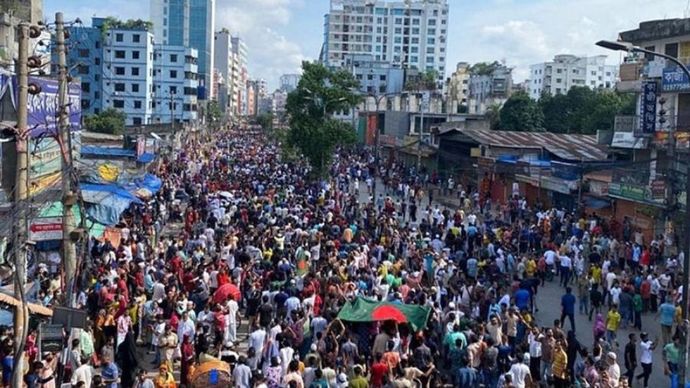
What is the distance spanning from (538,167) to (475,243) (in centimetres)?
1246

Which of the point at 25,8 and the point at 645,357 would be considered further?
the point at 25,8

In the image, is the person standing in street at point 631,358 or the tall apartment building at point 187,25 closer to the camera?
the person standing in street at point 631,358

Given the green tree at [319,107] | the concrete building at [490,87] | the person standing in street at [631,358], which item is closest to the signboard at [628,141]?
the green tree at [319,107]

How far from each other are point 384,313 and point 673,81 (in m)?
22.4

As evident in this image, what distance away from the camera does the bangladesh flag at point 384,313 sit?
48.2 feet

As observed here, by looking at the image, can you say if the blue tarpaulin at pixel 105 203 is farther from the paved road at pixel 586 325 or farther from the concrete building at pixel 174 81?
the concrete building at pixel 174 81

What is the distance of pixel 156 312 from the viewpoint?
617 inches

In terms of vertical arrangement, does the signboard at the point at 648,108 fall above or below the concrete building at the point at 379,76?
below

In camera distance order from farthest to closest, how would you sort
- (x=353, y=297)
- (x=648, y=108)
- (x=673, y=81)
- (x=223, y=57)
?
(x=223, y=57)
(x=648, y=108)
(x=673, y=81)
(x=353, y=297)

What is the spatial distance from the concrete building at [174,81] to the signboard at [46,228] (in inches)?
2958

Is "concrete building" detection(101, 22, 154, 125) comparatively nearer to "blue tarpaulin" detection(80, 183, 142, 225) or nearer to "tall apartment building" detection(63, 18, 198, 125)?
"tall apartment building" detection(63, 18, 198, 125)

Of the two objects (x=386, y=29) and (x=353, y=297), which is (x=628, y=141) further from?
(x=386, y=29)

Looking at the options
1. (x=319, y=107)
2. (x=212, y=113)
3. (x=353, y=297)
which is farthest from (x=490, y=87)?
(x=353, y=297)

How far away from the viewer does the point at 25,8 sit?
39.8 m
